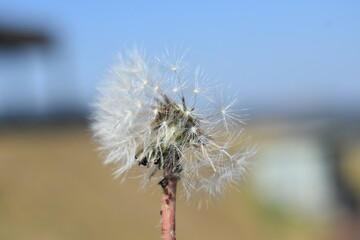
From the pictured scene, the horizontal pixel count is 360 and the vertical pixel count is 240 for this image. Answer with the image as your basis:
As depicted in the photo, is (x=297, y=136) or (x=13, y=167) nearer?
(x=13, y=167)

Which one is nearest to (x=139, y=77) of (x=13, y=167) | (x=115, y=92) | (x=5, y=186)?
(x=115, y=92)

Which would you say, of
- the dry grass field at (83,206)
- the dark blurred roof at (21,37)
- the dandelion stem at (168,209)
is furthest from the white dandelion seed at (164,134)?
the dark blurred roof at (21,37)

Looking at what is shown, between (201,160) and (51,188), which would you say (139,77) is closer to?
(201,160)

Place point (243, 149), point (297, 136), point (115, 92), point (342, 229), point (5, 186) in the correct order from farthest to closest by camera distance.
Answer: point (297, 136)
point (342, 229)
point (5, 186)
point (115, 92)
point (243, 149)

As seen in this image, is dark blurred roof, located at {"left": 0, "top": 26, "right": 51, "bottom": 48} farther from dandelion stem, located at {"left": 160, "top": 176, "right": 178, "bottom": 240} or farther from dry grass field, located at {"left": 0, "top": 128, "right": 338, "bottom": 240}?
dandelion stem, located at {"left": 160, "top": 176, "right": 178, "bottom": 240}

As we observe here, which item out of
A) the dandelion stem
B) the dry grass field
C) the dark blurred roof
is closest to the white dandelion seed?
the dandelion stem
